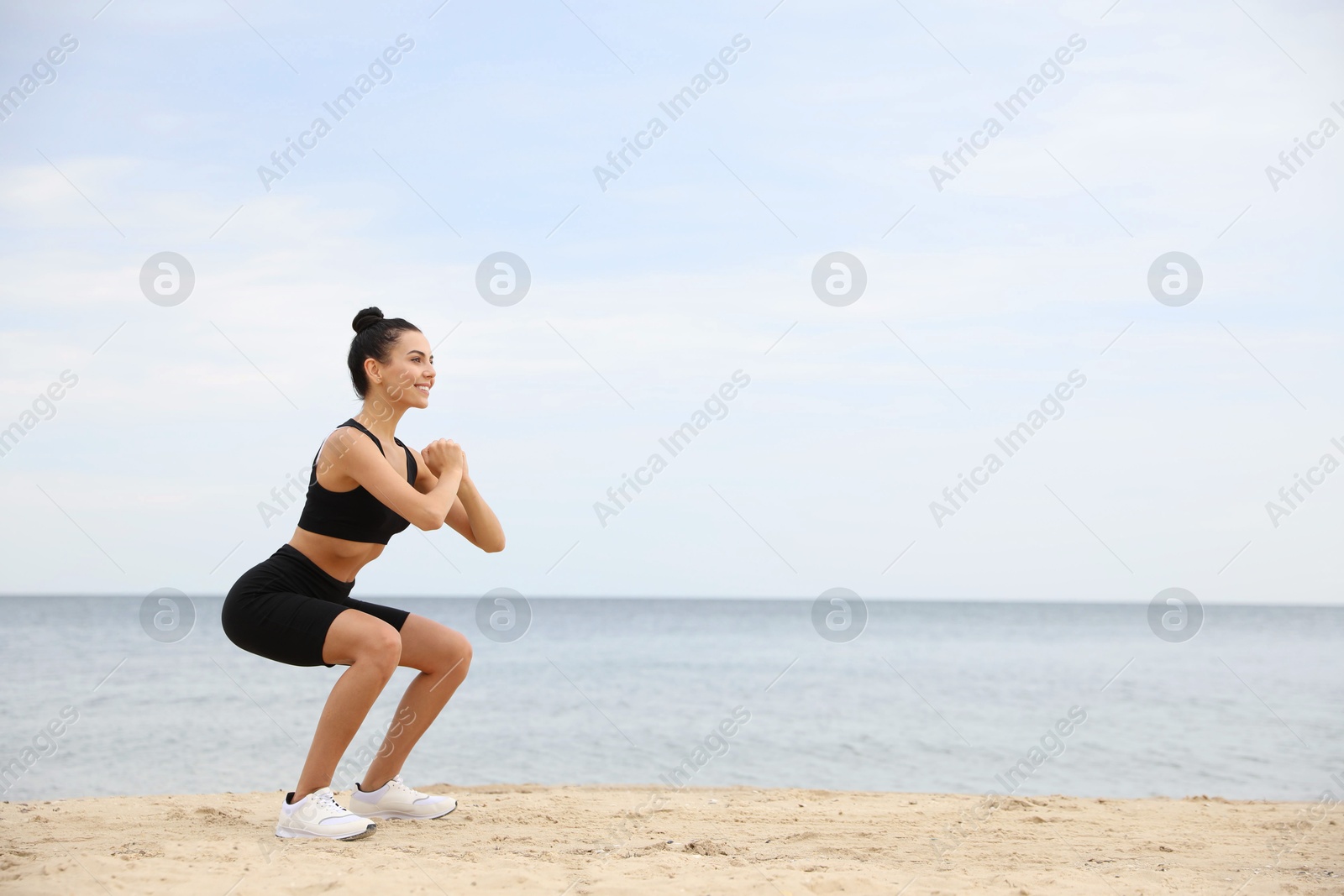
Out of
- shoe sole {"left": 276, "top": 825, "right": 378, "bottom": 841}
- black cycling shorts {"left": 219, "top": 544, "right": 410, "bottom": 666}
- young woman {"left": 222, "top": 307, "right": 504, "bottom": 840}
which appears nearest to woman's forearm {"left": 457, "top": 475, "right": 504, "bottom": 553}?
young woman {"left": 222, "top": 307, "right": 504, "bottom": 840}

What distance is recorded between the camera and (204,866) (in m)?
2.89

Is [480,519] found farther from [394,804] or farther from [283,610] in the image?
[394,804]

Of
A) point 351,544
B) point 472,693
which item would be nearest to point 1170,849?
point 351,544

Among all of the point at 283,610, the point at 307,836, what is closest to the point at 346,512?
the point at 283,610

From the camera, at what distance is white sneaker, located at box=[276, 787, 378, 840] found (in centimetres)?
337

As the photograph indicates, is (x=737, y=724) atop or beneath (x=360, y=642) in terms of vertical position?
atop

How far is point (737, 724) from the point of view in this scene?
1166 cm

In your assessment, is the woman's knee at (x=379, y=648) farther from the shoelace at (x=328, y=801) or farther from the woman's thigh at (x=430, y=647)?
the shoelace at (x=328, y=801)

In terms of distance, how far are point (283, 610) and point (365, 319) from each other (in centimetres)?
119

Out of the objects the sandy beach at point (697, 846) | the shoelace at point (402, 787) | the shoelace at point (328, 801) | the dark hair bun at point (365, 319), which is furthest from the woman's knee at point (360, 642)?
the dark hair bun at point (365, 319)

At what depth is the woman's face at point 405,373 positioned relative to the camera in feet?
12.1

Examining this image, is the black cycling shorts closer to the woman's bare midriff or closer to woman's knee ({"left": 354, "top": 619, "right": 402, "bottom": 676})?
the woman's bare midriff

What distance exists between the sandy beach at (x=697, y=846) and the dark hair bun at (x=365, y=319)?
1.94 m

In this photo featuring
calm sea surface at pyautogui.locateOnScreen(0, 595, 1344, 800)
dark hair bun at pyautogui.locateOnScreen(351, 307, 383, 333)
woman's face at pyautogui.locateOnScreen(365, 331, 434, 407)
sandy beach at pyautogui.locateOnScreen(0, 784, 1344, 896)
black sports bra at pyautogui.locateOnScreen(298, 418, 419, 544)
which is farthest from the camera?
calm sea surface at pyautogui.locateOnScreen(0, 595, 1344, 800)
